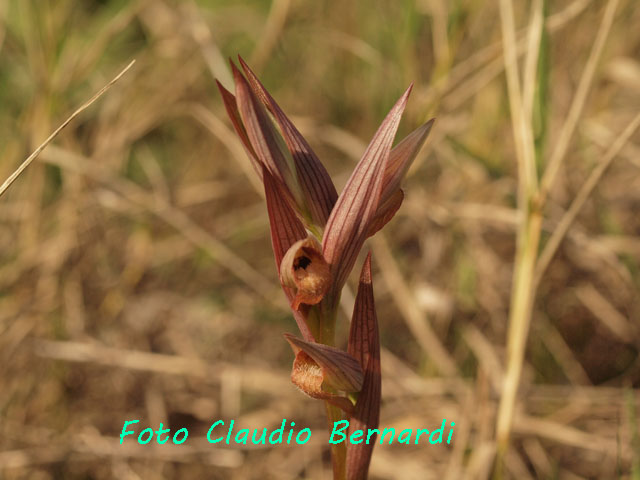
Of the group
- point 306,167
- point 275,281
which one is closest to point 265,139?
point 306,167

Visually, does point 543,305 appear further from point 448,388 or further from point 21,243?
point 21,243

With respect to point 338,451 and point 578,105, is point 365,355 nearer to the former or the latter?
point 338,451

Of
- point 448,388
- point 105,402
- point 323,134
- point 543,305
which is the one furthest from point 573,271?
point 105,402

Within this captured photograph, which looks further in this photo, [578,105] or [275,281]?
[275,281]

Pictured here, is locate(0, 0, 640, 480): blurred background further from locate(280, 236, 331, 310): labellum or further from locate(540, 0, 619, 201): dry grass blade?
locate(280, 236, 331, 310): labellum

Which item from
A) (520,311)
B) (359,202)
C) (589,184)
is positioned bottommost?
(359,202)

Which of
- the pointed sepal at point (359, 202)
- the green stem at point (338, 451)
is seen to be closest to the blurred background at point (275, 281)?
the green stem at point (338, 451)

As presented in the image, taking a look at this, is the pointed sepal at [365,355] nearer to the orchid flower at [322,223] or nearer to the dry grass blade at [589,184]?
the orchid flower at [322,223]

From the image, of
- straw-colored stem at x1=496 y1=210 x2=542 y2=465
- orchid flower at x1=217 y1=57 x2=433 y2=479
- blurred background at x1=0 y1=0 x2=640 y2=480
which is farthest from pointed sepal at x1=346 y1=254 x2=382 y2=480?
blurred background at x1=0 y1=0 x2=640 y2=480
